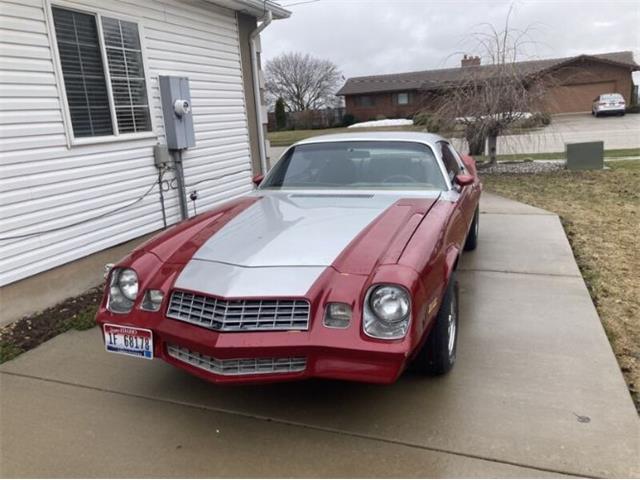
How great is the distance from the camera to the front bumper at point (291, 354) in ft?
7.98

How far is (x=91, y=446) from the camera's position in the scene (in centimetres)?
270

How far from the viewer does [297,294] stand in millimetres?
2541

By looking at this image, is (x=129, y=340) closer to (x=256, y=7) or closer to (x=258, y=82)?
(x=256, y=7)

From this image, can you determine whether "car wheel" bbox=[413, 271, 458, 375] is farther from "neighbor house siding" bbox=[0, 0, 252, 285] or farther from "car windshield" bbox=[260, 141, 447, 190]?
"neighbor house siding" bbox=[0, 0, 252, 285]

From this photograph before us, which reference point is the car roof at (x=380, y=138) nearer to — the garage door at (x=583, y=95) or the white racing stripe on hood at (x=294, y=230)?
the white racing stripe on hood at (x=294, y=230)

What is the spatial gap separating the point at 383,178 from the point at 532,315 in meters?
1.62

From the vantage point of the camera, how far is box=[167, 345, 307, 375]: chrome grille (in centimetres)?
255

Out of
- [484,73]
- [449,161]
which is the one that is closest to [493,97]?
[484,73]

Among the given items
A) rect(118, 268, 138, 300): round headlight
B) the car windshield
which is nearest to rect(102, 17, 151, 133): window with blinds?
the car windshield

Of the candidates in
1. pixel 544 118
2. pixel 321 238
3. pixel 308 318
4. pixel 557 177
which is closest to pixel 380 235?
pixel 321 238

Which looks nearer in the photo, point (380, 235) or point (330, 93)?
point (380, 235)

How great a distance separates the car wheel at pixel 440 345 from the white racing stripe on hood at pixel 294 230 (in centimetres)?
69

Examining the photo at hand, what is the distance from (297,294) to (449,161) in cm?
279

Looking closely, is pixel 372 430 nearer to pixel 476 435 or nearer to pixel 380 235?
pixel 476 435
